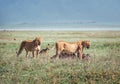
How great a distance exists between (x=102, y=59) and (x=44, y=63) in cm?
133

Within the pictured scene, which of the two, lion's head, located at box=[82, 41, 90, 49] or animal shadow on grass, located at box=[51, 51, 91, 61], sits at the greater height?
lion's head, located at box=[82, 41, 90, 49]

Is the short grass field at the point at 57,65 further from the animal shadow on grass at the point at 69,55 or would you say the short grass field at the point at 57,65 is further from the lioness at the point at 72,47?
the lioness at the point at 72,47

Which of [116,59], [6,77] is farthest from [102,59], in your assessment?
[6,77]

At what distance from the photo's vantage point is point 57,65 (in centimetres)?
739

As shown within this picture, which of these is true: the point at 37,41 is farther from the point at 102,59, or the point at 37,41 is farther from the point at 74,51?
the point at 102,59

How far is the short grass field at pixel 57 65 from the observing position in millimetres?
6574

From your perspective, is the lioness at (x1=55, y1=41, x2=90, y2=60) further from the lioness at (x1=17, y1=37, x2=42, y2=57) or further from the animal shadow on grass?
the lioness at (x1=17, y1=37, x2=42, y2=57)

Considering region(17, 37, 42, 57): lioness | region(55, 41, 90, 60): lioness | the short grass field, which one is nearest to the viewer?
the short grass field

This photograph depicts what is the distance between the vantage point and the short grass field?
21.6 feet

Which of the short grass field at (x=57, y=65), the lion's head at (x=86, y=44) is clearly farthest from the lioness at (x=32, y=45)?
the lion's head at (x=86, y=44)

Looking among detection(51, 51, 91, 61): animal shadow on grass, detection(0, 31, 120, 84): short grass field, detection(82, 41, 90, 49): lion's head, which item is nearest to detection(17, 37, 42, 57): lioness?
detection(0, 31, 120, 84): short grass field

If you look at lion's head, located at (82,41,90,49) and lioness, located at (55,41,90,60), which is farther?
lion's head, located at (82,41,90,49)

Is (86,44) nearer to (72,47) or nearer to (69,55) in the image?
(72,47)

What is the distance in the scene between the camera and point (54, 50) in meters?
8.95
